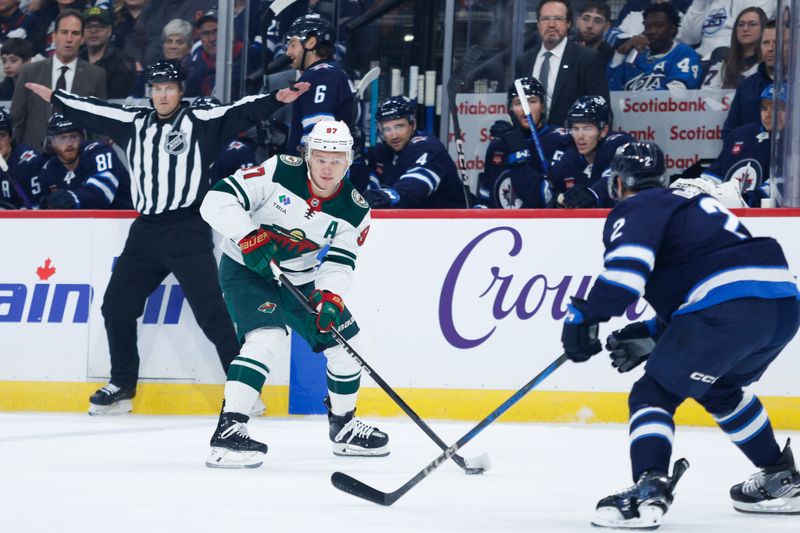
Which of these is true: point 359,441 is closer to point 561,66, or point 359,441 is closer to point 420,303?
point 420,303

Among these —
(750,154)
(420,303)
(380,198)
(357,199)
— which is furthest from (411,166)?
(750,154)

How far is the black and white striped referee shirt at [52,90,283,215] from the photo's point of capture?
5430 mm

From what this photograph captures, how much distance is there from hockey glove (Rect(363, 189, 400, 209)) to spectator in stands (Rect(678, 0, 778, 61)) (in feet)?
5.96

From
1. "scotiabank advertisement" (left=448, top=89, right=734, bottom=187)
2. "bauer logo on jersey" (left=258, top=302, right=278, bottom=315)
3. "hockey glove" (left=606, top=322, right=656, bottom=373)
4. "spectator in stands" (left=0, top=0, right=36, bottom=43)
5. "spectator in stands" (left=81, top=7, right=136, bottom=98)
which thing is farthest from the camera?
"spectator in stands" (left=0, top=0, right=36, bottom=43)

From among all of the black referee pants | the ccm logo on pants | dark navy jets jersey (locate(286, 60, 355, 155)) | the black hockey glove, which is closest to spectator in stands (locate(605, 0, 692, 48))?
the black hockey glove

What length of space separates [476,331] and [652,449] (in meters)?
2.39

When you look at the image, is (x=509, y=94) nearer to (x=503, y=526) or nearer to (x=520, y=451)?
(x=520, y=451)

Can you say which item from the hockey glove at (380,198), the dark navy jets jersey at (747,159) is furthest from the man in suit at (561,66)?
the hockey glove at (380,198)

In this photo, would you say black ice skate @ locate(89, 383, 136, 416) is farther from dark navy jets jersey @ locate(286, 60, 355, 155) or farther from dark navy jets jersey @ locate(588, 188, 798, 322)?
dark navy jets jersey @ locate(588, 188, 798, 322)

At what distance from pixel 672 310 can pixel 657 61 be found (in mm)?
3453

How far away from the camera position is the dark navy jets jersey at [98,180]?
6.07 metres

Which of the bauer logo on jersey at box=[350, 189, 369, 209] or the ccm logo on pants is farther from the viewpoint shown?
the bauer logo on jersey at box=[350, 189, 369, 209]

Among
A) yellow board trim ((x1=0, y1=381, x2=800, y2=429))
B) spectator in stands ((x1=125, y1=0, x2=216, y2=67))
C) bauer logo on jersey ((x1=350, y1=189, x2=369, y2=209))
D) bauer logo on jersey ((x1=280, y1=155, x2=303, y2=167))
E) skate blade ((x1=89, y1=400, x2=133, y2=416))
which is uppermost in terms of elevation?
spectator in stands ((x1=125, y1=0, x2=216, y2=67))

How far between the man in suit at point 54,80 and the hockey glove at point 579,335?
14.5 feet
